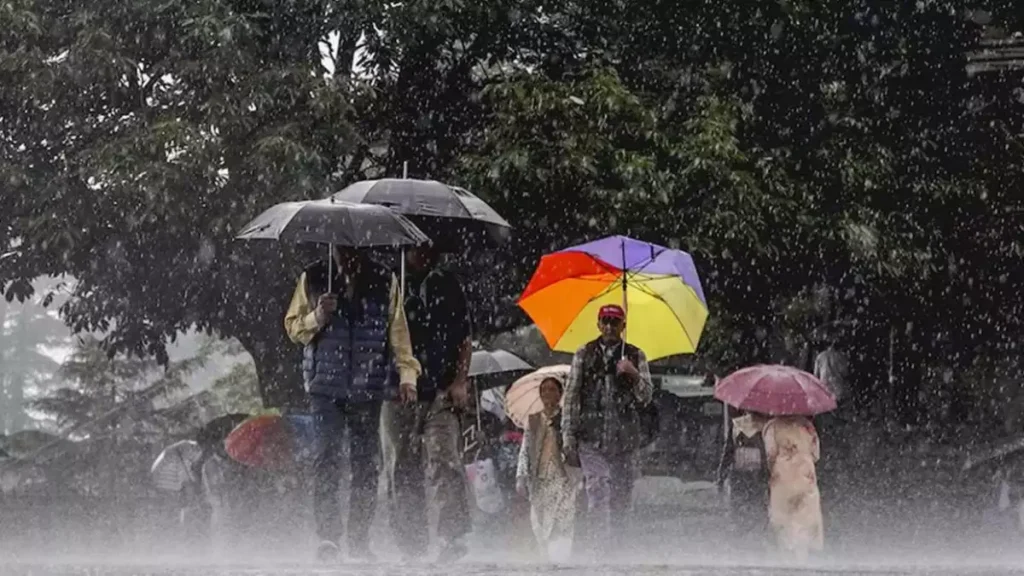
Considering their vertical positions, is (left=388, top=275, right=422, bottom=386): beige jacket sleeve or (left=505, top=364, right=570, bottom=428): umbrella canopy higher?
(left=388, top=275, right=422, bottom=386): beige jacket sleeve

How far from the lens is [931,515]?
618 inches

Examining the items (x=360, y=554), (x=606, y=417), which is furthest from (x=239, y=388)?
(x=360, y=554)

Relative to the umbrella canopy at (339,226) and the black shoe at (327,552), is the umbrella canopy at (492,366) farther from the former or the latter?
the black shoe at (327,552)

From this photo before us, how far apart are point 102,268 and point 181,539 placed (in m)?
6.70

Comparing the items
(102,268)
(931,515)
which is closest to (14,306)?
(102,268)

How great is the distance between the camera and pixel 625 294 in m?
10.8

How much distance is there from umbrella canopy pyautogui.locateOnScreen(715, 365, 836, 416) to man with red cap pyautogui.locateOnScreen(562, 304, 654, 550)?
1830 mm

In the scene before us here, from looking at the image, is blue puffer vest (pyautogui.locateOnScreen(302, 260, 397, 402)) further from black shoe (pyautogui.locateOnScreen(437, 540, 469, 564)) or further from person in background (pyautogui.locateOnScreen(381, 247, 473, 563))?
black shoe (pyautogui.locateOnScreen(437, 540, 469, 564))

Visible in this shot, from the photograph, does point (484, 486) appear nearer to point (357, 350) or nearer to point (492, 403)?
point (492, 403)

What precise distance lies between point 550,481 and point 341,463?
107 inches

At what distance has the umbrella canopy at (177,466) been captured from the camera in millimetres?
12492

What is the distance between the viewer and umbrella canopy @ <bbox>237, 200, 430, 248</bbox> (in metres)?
8.14

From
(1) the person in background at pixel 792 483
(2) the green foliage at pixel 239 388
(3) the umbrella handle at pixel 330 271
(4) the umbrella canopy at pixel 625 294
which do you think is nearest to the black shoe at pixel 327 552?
(3) the umbrella handle at pixel 330 271

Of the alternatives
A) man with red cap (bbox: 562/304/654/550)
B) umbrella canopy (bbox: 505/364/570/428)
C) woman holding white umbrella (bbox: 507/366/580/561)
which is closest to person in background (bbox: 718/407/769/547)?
umbrella canopy (bbox: 505/364/570/428)
